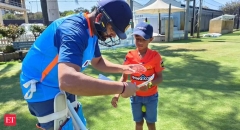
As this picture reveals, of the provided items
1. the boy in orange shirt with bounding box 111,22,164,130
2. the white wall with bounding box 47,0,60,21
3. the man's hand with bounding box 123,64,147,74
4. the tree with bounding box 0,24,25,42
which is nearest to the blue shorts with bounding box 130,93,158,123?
the boy in orange shirt with bounding box 111,22,164,130

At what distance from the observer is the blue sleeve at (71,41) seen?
111cm

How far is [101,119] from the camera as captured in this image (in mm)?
3393

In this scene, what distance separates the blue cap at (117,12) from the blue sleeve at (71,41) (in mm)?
181

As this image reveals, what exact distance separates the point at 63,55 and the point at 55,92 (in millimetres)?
451

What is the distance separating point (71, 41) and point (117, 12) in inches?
13.8

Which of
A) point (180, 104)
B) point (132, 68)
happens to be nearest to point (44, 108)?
point (132, 68)

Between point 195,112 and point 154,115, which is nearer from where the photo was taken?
point 154,115

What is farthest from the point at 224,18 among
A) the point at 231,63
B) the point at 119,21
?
the point at 119,21

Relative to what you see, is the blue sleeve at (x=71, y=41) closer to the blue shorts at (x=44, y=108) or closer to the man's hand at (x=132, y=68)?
the blue shorts at (x=44, y=108)

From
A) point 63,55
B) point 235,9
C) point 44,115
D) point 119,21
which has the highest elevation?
point 235,9

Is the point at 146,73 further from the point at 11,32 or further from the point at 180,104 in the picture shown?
the point at 11,32

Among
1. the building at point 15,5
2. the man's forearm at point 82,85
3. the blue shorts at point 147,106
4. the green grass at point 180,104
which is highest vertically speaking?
the building at point 15,5

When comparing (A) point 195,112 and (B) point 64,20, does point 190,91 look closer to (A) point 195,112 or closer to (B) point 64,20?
(A) point 195,112

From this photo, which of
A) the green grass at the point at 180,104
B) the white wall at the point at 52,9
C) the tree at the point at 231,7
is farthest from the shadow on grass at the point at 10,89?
the tree at the point at 231,7
